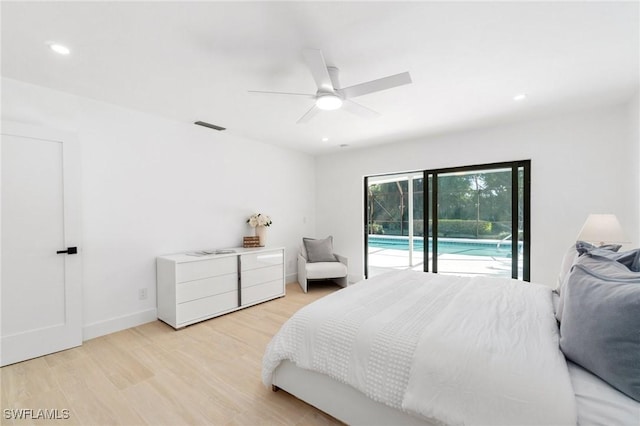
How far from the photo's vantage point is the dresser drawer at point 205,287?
10.0 feet

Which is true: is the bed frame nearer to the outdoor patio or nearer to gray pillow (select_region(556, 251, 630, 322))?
gray pillow (select_region(556, 251, 630, 322))

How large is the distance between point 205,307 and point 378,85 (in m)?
3.04

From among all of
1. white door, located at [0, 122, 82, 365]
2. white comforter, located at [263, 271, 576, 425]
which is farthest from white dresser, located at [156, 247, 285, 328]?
white comforter, located at [263, 271, 576, 425]

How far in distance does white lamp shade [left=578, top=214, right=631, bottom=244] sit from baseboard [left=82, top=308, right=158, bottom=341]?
4.69 meters

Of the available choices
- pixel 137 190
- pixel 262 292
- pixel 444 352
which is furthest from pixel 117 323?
pixel 444 352

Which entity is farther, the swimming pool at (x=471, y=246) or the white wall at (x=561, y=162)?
the swimming pool at (x=471, y=246)

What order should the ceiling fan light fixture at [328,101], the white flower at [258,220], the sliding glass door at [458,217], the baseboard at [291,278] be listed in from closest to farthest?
1. the ceiling fan light fixture at [328,101]
2. the sliding glass door at [458,217]
3. the white flower at [258,220]
4. the baseboard at [291,278]

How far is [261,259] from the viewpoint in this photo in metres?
3.96

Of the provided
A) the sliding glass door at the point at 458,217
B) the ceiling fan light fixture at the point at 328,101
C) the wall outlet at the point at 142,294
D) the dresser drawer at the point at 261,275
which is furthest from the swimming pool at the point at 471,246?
the wall outlet at the point at 142,294

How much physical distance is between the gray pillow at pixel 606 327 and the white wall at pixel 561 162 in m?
2.46

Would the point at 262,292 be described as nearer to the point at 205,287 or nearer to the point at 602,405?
the point at 205,287

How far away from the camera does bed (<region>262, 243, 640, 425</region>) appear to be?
3.44 ft

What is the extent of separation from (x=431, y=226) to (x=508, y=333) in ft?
10.0

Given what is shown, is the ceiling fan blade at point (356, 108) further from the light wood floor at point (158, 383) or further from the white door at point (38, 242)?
the white door at point (38, 242)
